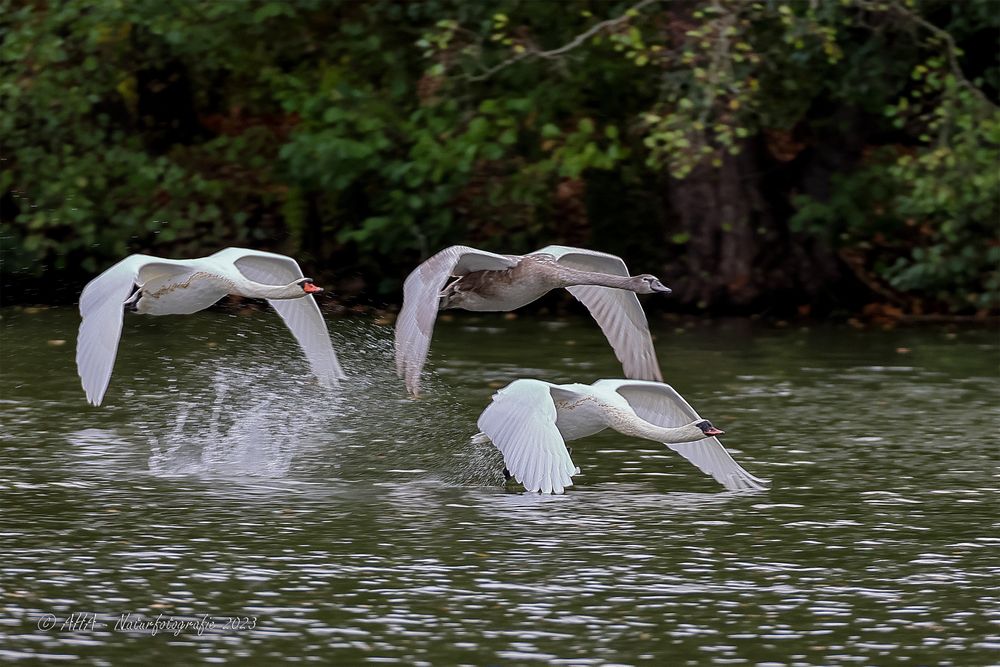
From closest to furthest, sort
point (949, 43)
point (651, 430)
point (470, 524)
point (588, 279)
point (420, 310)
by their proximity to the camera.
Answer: point (470, 524), point (420, 310), point (651, 430), point (588, 279), point (949, 43)

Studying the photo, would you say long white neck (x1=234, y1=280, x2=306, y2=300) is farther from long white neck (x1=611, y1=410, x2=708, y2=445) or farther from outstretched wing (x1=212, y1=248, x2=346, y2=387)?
long white neck (x1=611, y1=410, x2=708, y2=445)

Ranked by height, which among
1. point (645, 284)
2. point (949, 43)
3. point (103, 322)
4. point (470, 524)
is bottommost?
point (470, 524)

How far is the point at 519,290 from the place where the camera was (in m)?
11.5

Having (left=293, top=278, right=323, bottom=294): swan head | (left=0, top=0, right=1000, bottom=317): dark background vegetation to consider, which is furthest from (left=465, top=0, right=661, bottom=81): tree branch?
(left=293, top=278, right=323, bottom=294): swan head

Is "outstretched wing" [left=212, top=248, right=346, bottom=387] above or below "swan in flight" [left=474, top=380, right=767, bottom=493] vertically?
above

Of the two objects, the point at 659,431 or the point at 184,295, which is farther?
the point at 184,295

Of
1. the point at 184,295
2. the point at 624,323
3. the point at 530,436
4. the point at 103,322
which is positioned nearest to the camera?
the point at 530,436

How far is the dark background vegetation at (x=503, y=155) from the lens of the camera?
66.1ft

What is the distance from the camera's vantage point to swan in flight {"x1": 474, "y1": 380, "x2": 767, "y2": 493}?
1007cm

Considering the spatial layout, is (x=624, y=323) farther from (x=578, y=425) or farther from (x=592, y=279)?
(x=578, y=425)

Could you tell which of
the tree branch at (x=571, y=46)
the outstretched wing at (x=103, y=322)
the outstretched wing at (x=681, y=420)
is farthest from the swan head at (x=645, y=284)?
the tree branch at (x=571, y=46)

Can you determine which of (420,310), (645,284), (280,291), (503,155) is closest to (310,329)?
(280,291)

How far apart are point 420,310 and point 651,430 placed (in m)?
1.47

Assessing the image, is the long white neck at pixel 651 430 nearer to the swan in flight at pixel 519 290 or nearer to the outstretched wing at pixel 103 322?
the swan in flight at pixel 519 290
